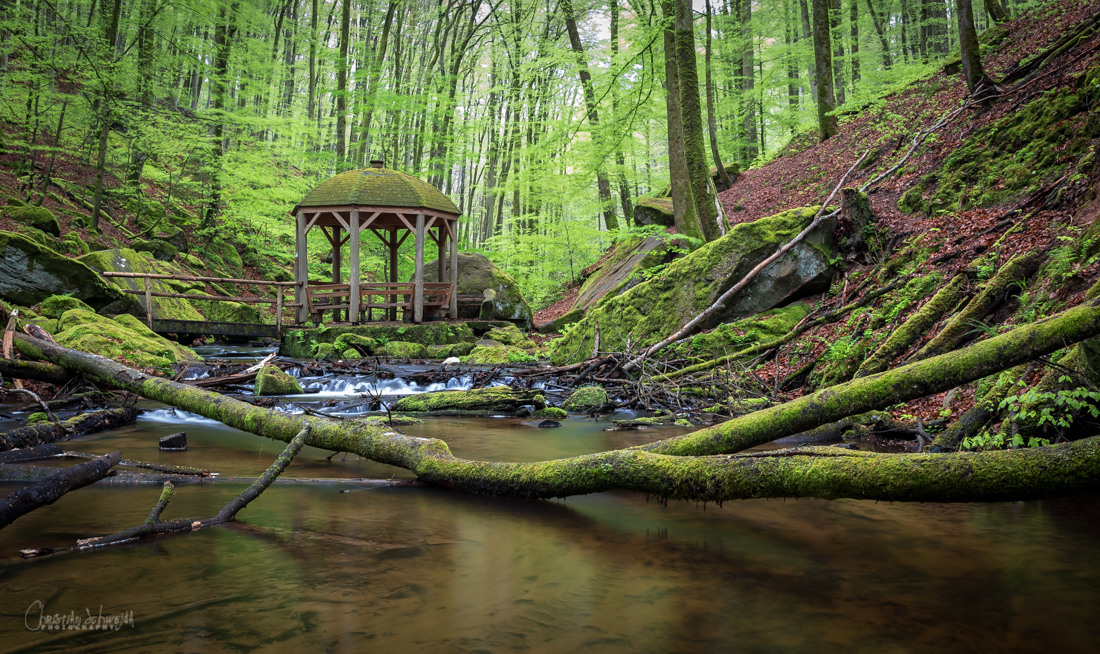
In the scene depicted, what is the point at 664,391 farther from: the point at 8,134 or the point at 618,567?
the point at 8,134

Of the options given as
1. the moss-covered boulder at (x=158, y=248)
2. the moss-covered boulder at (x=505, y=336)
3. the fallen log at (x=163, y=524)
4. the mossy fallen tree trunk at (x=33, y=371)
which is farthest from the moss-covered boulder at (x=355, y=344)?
the fallen log at (x=163, y=524)

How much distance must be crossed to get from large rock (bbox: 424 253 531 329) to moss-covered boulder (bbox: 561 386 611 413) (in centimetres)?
1066

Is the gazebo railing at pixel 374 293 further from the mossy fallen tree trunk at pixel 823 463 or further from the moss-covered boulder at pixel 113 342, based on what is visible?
the mossy fallen tree trunk at pixel 823 463

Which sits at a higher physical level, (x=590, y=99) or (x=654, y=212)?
(x=590, y=99)

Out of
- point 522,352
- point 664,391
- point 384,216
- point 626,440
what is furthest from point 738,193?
point 626,440

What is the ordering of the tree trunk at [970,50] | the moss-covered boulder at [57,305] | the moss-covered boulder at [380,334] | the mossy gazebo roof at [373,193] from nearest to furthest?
the tree trunk at [970,50]
the moss-covered boulder at [57,305]
the moss-covered boulder at [380,334]
the mossy gazebo roof at [373,193]

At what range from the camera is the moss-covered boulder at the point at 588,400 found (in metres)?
7.74

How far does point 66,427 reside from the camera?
5.44 meters

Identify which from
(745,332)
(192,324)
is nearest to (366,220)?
(192,324)

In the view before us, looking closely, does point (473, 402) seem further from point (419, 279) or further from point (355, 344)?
point (419, 279)

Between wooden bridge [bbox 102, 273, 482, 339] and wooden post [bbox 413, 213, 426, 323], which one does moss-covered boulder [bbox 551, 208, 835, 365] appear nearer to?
wooden post [bbox 413, 213, 426, 323]

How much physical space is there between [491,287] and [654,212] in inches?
226

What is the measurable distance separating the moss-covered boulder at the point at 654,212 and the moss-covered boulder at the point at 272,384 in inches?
486

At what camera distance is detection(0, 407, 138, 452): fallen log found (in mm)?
4523
